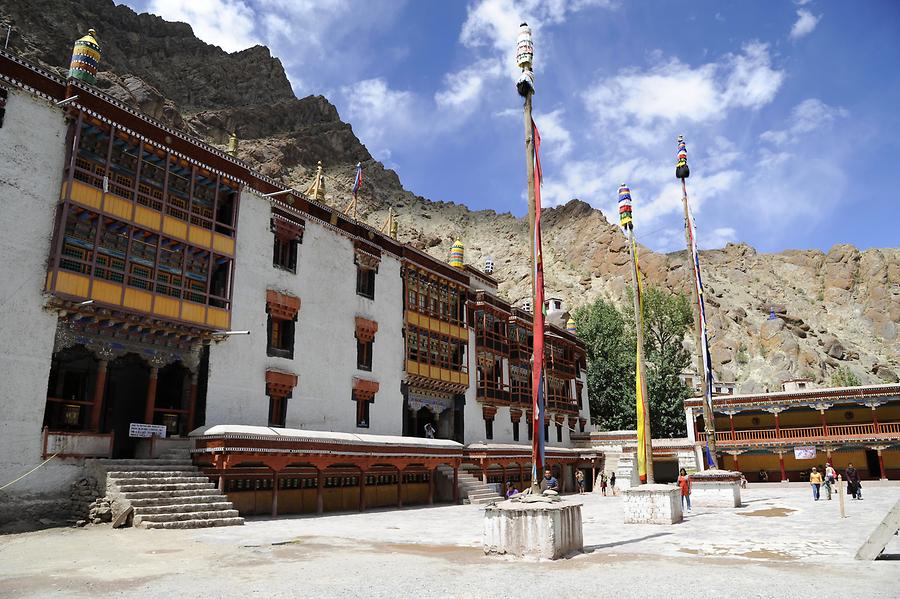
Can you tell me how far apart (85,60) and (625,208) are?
2012cm

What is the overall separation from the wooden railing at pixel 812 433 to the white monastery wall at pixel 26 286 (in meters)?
44.8

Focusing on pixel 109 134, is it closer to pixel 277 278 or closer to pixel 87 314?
pixel 87 314

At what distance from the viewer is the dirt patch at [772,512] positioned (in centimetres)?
2142

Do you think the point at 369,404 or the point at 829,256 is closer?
the point at 369,404

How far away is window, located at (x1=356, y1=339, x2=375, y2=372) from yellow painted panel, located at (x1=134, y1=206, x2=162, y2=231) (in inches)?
471

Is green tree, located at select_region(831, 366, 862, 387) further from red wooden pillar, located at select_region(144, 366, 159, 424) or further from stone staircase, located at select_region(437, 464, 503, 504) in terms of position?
red wooden pillar, located at select_region(144, 366, 159, 424)

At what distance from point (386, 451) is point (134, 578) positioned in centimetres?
1692

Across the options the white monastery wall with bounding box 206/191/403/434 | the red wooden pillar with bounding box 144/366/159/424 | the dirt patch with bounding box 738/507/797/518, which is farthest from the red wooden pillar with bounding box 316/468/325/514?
the dirt patch with bounding box 738/507/797/518

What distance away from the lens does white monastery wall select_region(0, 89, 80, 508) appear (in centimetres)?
1777

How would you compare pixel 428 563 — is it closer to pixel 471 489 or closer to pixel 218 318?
pixel 218 318

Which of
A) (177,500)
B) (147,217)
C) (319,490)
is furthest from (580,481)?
(147,217)

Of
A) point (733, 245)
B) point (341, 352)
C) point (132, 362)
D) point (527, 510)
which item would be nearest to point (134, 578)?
point (527, 510)

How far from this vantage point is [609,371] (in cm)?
5909

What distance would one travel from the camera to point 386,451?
26.5 m
